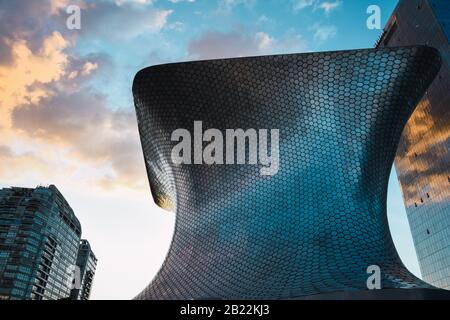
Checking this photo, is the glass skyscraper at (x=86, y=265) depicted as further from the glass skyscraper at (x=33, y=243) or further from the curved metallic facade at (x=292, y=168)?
the curved metallic facade at (x=292, y=168)

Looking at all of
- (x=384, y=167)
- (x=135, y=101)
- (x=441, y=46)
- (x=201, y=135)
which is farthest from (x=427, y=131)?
(x=135, y=101)

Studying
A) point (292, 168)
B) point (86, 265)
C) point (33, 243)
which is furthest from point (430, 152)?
point (86, 265)

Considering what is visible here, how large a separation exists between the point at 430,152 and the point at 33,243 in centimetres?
6043

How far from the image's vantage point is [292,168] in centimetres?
Answer: 2128

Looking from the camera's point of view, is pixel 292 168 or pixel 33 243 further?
pixel 33 243

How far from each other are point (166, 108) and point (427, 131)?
3752 centimetres

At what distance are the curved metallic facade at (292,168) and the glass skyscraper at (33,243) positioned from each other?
4582 cm

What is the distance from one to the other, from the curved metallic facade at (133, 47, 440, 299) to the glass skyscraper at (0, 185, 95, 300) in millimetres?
45820

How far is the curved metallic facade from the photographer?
750 inches

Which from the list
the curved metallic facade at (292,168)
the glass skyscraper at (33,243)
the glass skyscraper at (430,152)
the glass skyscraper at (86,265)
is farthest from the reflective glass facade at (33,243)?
the glass skyscraper at (430,152)

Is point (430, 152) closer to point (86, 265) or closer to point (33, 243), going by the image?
point (33, 243)

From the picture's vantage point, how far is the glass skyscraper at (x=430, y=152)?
4322 cm

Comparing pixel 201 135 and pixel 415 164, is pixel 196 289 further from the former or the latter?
pixel 415 164

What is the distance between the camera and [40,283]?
62.8 m
